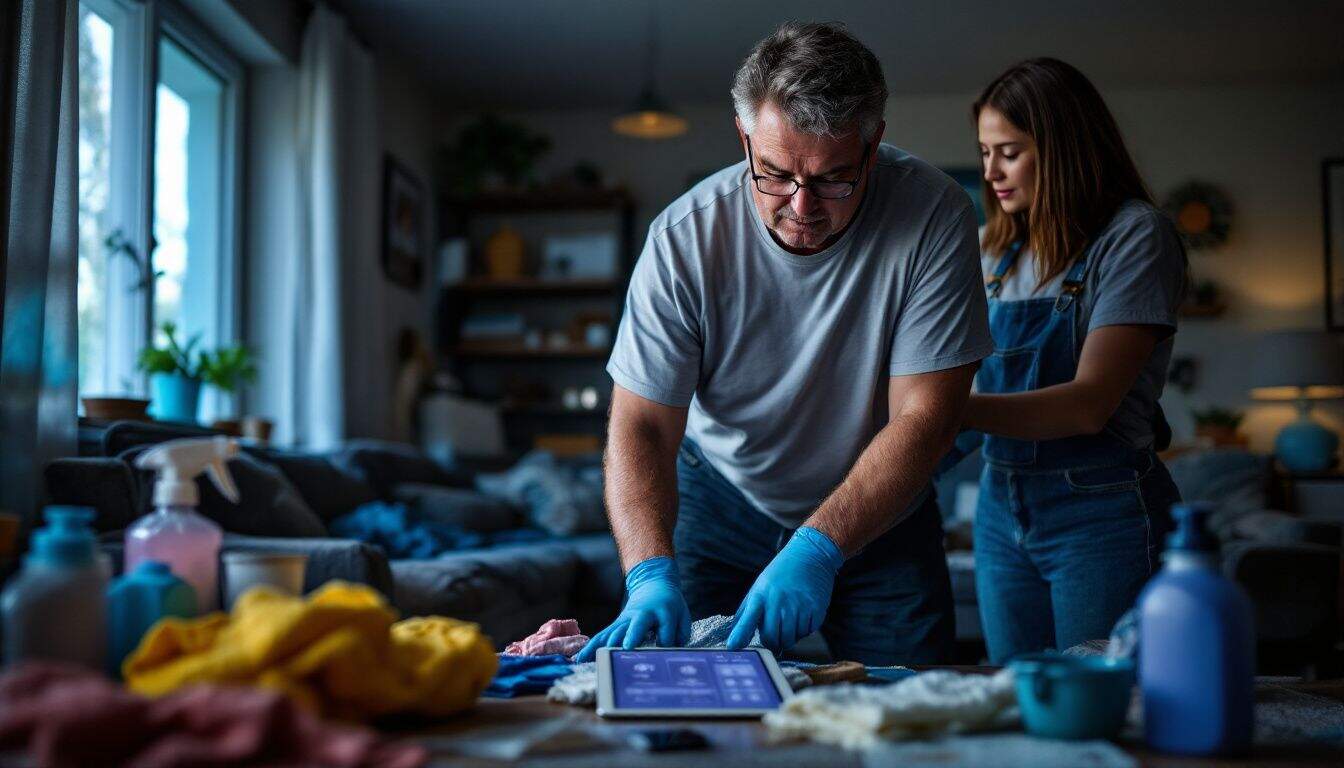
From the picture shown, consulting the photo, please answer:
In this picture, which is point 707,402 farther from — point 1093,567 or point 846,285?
point 1093,567

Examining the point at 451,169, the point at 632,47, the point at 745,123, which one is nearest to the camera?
the point at 745,123

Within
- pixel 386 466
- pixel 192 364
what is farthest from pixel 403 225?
pixel 192 364

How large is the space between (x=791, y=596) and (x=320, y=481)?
2551 millimetres

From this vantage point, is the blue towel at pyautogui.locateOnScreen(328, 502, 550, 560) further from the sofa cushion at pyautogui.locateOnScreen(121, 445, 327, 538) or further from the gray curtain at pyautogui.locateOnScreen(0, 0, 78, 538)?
the gray curtain at pyautogui.locateOnScreen(0, 0, 78, 538)

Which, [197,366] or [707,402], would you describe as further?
[197,366]

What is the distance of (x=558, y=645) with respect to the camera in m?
1.21

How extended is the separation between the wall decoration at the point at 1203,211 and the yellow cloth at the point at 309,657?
581 cm

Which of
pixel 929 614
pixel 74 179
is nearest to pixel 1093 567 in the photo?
pixel 929 614

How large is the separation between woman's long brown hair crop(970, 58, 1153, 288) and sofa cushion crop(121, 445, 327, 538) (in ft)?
6.48

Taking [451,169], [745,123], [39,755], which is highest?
[451,169]

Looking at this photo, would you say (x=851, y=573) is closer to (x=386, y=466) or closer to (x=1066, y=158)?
(x=1066, y=158)

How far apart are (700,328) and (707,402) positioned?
119 millimetres

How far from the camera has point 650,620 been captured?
1256 mm

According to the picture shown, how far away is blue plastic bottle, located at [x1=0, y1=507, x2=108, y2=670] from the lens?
74 centimetres
